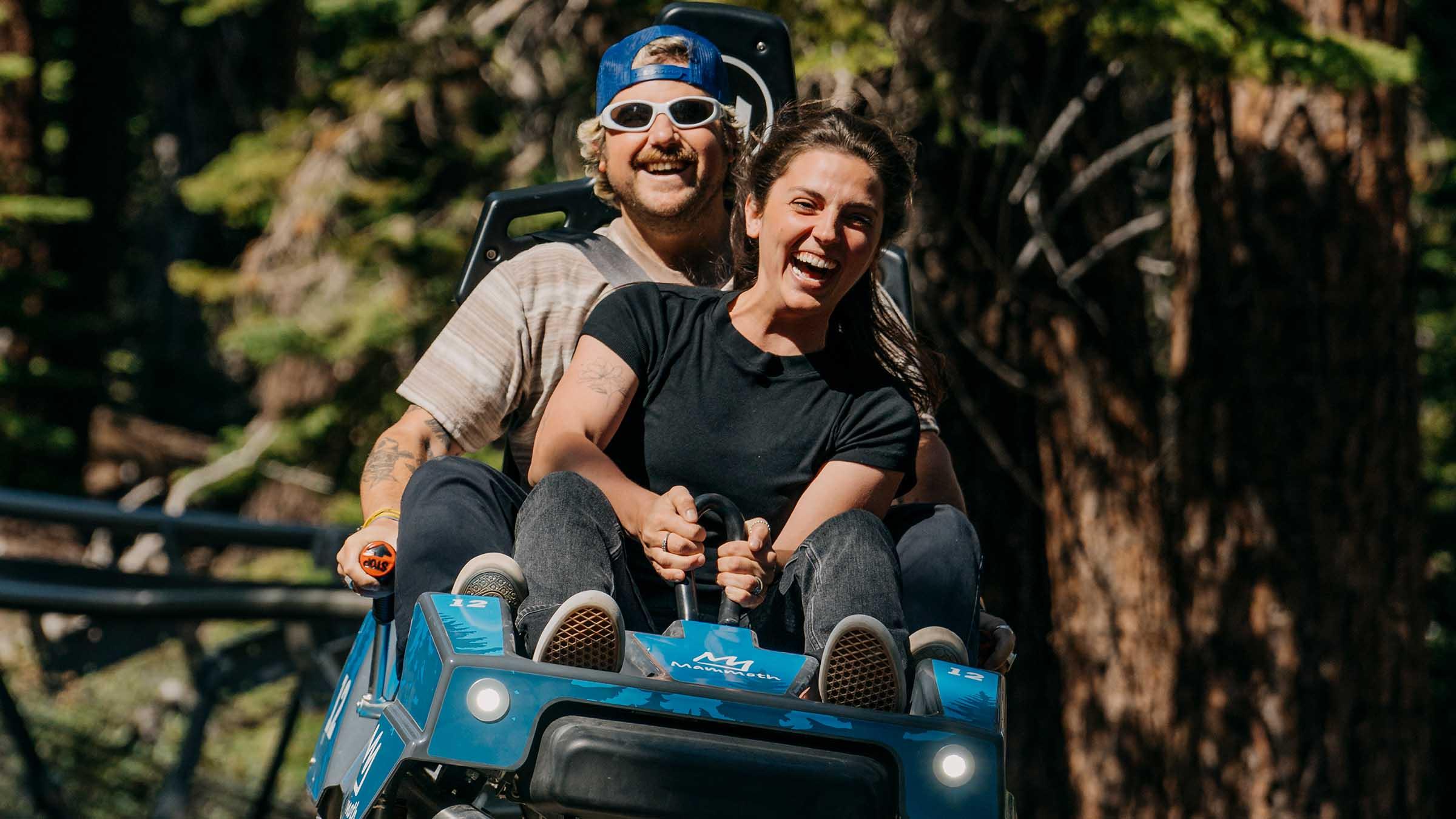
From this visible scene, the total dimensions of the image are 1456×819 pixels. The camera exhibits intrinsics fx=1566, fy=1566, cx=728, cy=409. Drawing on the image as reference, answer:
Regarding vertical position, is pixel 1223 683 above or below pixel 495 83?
below

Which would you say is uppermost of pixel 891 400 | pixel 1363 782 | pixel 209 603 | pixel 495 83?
pixel 495 83

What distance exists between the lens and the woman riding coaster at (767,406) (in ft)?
7.64

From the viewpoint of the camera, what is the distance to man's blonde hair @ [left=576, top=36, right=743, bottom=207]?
10.4ft

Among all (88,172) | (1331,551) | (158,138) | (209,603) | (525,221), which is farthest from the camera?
(158,138)

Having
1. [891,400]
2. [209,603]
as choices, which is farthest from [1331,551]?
[209,603]

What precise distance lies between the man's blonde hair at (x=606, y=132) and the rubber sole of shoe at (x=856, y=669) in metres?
1.27

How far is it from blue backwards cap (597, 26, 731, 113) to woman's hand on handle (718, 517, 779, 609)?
1.13m

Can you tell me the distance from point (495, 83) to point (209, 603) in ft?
13.6

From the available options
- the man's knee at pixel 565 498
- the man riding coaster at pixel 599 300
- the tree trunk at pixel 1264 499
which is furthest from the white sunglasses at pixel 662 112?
the tree trunk at pixel 1264 499

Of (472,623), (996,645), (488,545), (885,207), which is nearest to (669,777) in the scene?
(472,623)

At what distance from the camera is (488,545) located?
234 centimetres

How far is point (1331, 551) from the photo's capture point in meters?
5.26

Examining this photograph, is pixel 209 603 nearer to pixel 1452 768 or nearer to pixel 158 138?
pixel 1452 768

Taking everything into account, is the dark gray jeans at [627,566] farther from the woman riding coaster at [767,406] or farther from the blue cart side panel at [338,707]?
the blue cart side panel at [338,707]
